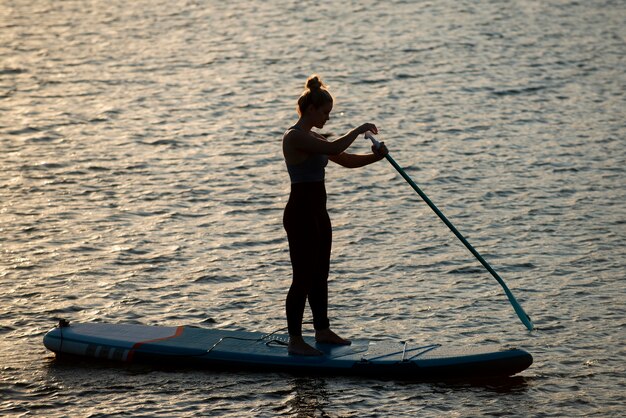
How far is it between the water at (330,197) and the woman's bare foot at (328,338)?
0.40 meters

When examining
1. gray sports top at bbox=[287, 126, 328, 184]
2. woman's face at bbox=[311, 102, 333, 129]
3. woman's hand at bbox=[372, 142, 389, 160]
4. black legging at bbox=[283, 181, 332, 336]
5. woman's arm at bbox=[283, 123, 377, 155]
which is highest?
woman's face at bbox=[311, 102, 333, 129]

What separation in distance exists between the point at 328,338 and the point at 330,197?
4459 mm

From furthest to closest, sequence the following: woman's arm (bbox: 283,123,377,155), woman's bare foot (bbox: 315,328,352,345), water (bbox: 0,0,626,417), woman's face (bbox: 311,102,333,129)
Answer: woman's bare foot (bbox: 315,328,352,345) < water (bbox: 0,0,626,417) < woman's face (bbox: 311,102,333,129) < woman's arm (bbox: 283,123,377,155)

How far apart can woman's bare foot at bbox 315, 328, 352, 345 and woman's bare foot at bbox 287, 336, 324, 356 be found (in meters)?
0.19

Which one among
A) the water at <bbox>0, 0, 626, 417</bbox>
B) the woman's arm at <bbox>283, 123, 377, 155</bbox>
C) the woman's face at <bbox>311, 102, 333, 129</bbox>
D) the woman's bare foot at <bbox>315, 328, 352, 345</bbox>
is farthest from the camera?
the woman's bare foot at <bbox>315, 328, 352, 345</bbox>

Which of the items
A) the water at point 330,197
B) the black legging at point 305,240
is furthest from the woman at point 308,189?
the water at point 330,197

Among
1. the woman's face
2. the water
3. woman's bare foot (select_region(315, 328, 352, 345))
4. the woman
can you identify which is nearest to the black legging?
the woman

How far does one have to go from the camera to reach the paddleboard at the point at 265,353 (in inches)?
325

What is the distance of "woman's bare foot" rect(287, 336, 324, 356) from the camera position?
8516 millimetres

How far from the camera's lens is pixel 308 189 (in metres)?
8.26

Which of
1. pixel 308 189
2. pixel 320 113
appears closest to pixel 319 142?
pixel 320 113

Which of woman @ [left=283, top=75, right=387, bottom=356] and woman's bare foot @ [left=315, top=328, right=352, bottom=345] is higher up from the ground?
woman @ [left=283, top=75, right=387, bottom=356]

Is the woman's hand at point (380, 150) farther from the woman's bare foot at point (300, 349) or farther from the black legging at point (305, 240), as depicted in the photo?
the woman's bare foot at point (300, 349)

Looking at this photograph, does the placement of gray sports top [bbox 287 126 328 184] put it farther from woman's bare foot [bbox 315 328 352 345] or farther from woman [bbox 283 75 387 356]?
A: woman's bare foot [bbox 315 328 352 345]
